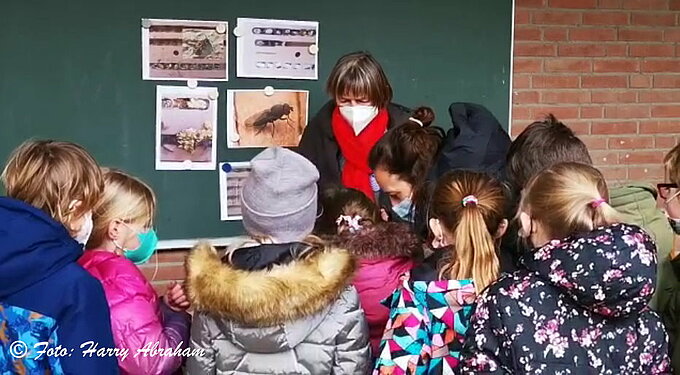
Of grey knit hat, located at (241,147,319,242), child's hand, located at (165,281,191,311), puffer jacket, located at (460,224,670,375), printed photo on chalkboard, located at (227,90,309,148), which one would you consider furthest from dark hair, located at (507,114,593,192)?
printed photo on chalkboard, located at (227,90,309,148)

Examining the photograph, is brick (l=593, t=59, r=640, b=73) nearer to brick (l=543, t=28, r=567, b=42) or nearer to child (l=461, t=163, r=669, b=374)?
brick (l=543, t=28, r=567, b=42)

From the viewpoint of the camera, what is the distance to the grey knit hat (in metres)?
2.44

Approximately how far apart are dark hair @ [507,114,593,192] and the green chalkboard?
1446mm

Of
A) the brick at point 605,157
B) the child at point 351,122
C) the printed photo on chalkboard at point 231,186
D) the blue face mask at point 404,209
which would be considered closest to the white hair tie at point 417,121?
the child at point 351,122

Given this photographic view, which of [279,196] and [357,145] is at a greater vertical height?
[357,145]

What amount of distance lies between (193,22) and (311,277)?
6.30 feet

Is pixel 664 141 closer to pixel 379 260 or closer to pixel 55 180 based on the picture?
pixel 379 260

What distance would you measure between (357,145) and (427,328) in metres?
1.34

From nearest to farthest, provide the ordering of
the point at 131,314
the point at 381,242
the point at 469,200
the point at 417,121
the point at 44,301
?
the point at 44,301
the point at 131,314
the point at 469,200
the point at 381,242
the point at 417,121

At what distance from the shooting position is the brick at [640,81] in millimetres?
4906

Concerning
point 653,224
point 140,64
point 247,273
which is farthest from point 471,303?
point 140,64

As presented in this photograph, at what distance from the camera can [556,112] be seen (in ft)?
15.5

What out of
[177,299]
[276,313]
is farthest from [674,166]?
[177,299]

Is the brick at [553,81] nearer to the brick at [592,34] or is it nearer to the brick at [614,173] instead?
the brick at [592,34]
